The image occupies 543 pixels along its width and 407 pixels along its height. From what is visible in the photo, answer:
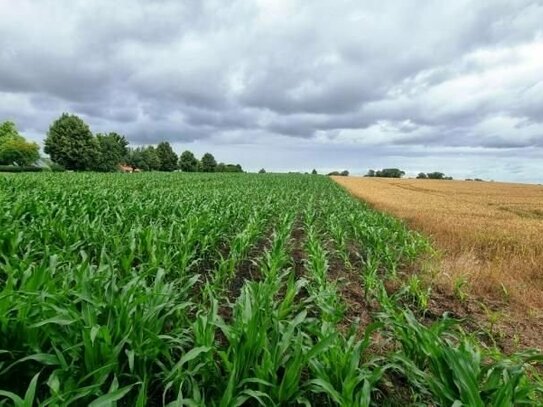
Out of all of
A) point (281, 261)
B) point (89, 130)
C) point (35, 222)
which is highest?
point (89, 130)

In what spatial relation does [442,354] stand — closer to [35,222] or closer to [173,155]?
[35,222]

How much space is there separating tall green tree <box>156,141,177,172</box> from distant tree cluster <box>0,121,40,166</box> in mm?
26705

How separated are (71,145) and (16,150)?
19544 mm

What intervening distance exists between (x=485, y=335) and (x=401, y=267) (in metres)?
2.60

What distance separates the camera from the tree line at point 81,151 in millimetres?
60250

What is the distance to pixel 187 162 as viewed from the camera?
10094 cm

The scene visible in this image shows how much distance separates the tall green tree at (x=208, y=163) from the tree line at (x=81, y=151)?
254 inches

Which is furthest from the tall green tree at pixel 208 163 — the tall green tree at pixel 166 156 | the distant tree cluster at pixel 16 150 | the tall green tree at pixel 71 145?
the tall green tree at pixel 71 145

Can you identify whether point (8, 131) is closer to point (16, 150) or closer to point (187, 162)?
point (16, 150)

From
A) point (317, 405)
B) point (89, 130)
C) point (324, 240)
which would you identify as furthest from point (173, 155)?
point (317, 405)

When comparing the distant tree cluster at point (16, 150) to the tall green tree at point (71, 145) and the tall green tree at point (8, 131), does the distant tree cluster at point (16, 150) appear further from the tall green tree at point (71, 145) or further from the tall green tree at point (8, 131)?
the tall green tree at point (71, 145)

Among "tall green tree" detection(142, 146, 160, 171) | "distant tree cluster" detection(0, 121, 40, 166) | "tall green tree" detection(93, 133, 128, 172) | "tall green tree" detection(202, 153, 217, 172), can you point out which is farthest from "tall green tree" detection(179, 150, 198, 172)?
"distant tree cluster" detection(0, 121, 40, 166)

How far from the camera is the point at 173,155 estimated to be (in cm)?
9712

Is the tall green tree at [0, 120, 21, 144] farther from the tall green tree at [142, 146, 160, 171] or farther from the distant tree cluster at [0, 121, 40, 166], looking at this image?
the tall green tree at [142, 146, 160, 171]
